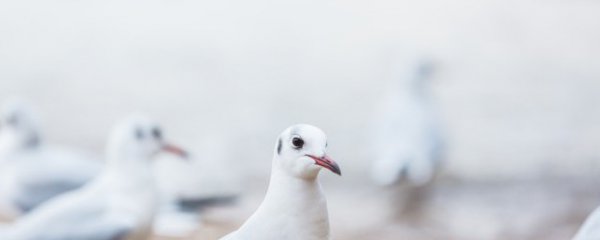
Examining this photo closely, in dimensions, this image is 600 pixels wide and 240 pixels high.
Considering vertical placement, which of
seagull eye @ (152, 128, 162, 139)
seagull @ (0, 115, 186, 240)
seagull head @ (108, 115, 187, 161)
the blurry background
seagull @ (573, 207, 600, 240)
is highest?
the blurry background

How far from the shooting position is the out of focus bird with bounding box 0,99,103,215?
3.60 metres

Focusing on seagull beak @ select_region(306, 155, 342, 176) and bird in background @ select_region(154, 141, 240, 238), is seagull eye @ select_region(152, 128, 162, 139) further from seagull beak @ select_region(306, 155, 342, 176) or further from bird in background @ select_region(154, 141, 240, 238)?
seagull beak @ select_region(306, 155, 342, 176)

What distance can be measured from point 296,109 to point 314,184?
142 inches

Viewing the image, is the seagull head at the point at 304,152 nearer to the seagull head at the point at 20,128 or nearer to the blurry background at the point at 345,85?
the blurry background at the point at 345,85

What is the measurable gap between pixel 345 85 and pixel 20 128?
2302 millimetres

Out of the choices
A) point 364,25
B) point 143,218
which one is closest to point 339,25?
point 364,25

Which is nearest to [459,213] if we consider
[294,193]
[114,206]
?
[114,206]

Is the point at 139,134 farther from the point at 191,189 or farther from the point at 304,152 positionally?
the point at 304,152

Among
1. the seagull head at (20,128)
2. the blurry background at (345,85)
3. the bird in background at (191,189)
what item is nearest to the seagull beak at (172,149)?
the bird in background at (191,189)

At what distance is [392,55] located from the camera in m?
6.26

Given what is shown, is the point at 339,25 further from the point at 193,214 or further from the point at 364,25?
the point at 193,214

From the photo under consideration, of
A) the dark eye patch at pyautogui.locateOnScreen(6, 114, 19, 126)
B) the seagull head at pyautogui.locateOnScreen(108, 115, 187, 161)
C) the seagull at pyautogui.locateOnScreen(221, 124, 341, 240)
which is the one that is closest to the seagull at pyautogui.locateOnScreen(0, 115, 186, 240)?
the seagull head at pyautogui.locateOnScreen(108, 115, 187, 161)

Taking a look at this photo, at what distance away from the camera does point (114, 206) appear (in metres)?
2.85

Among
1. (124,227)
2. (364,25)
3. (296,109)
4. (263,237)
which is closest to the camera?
(263,237)
